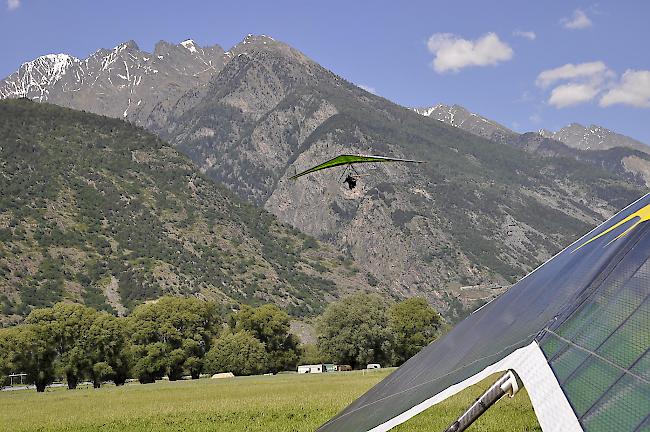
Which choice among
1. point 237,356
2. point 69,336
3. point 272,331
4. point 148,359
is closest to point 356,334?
point 272,331

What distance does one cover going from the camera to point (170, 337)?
9512cm

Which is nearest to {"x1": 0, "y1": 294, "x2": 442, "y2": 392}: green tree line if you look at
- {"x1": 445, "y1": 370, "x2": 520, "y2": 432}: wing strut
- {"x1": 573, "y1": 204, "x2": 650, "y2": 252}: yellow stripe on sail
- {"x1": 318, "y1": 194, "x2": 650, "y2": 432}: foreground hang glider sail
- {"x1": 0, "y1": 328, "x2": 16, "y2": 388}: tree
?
{"x1": 0, "y1": 328, "x2": 16, "y2": 388}: tree

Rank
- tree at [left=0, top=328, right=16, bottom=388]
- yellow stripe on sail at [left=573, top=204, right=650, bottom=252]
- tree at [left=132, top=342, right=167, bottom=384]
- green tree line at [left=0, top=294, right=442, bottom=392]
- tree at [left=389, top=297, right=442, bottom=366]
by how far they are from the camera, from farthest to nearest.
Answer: tree at [left=389, top=297, right=442, bottom=366], tree at [left=132, top=342, right=167, bottom=384], green tree line at [left=0, top=294, right=442, bottom=392], tree at [left=0, top=328, right=16, bottom=388], yellow stripe on sail at [left=573, top=204, right=650, bottom=252]

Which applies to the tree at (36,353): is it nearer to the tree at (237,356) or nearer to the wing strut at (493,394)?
the tree at (237,356)

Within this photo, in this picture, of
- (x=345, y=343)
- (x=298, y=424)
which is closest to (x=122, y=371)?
(x=345, y=343)

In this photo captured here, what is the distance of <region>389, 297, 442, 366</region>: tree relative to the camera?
99812mm

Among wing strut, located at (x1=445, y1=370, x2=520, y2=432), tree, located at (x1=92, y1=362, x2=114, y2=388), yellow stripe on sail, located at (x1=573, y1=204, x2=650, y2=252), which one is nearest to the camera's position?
wing strut, located at (x1=445, y1=370, x2=520, y2=432)

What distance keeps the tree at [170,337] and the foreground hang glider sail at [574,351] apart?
89.1 metres

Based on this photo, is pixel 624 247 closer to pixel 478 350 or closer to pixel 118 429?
pixel 478 350

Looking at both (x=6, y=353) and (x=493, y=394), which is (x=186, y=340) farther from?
(x=493, y=394)

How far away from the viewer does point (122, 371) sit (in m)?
93.4

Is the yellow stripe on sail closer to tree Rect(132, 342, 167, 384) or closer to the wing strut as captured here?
the wing strut

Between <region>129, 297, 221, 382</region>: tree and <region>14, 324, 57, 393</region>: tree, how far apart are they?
418 inches

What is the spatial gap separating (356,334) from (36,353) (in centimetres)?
4157
